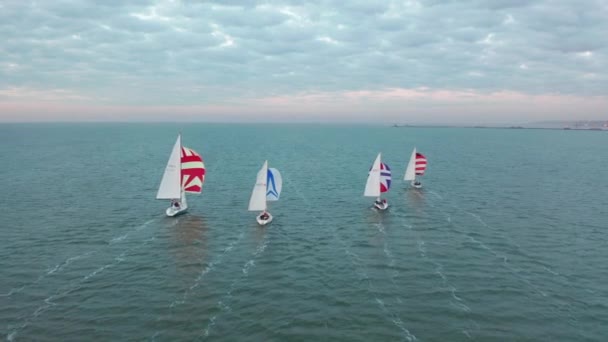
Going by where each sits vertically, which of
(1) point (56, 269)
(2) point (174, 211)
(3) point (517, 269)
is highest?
(2) point (174, 211)

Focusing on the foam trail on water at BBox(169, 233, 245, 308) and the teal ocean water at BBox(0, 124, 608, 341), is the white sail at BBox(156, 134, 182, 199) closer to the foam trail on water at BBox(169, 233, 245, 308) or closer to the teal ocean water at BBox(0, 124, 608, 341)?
the teal ocean water at BBox(0, 124, 608, 341)

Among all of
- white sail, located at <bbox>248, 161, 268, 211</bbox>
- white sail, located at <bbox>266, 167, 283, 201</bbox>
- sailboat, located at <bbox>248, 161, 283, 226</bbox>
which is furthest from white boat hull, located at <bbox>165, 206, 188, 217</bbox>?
white sail, located at <bbox>266, 167, 283, 201</bbox>

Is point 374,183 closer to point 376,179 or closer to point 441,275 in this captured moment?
point 376,179

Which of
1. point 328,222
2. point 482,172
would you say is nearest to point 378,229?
point 328,222

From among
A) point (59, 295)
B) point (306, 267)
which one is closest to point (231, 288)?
point (306, 267)

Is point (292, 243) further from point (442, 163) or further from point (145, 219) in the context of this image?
point (442, 163)

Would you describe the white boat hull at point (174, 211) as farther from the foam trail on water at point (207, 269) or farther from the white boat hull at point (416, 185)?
the white boat hull at point (416, 185)

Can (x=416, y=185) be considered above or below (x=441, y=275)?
above

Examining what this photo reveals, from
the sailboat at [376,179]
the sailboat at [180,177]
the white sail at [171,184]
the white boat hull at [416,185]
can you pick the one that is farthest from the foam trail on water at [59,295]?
the white boat hull at [416,185]
